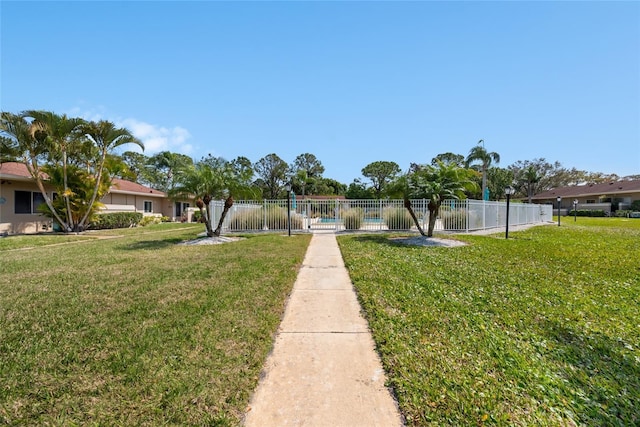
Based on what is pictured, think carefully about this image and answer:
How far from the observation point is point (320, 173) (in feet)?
212

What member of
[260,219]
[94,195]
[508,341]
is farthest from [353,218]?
[94,195]

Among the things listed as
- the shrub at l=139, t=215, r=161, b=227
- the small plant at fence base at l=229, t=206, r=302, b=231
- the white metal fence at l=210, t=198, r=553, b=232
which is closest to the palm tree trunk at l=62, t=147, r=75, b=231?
the shrub at l=139, t=215, r=161, b=227

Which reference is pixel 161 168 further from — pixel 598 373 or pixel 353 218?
pixel 598 373

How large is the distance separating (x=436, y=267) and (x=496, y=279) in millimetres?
1386

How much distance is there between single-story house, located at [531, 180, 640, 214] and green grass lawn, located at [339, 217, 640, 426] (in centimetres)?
3931

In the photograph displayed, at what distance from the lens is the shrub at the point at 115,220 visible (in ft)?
63.0

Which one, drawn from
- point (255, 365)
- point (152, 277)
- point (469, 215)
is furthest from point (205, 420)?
point (469, 215)

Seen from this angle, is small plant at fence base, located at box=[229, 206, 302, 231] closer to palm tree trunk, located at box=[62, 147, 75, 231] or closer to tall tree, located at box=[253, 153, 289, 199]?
palm tree trunk, located at box=[62, 147, 75, 231]

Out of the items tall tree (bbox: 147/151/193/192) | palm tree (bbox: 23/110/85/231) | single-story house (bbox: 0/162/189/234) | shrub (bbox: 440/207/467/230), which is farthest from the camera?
tall tree (bbox: 147/151/193/192)

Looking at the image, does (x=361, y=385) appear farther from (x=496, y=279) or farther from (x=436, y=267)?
(x=436, y=267)

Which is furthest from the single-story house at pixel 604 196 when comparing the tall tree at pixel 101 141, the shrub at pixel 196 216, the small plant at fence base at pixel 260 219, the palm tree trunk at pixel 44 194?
the palm tree trunk at pixel 44 194

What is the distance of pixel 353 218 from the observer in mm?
16391

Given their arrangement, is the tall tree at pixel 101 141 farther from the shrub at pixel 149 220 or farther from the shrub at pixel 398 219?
the shrub at pixel 398 219

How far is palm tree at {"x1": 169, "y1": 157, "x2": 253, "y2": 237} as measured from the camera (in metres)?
11.8
